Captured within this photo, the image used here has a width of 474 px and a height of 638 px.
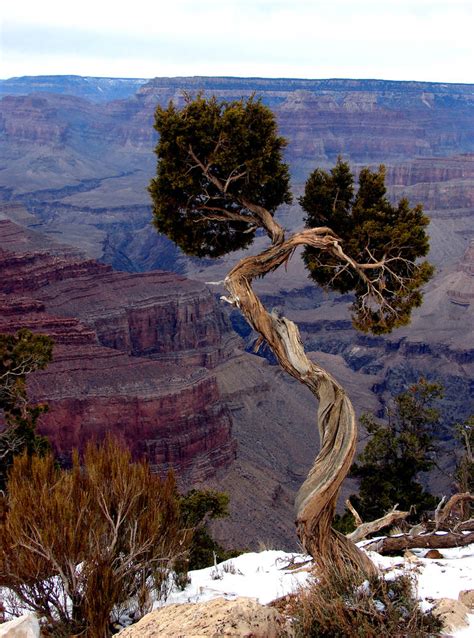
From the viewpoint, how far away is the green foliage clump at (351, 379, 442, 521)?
2867 centimetres

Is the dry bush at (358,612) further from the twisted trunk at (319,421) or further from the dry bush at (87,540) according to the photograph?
the dry bush at (87,540)

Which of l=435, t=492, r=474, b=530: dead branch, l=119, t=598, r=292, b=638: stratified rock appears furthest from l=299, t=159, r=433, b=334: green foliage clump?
l=119, t=598, r=292, b=638: stratified rock

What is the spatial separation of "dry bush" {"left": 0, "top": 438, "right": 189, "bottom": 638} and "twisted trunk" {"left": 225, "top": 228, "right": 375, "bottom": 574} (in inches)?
90.5

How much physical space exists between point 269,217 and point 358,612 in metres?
8.21

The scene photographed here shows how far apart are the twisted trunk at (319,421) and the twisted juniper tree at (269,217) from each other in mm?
36

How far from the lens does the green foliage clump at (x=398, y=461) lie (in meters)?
28.7

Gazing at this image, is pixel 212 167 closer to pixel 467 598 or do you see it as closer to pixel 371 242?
pixel 371 242

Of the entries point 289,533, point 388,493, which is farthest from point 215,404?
point 388,493

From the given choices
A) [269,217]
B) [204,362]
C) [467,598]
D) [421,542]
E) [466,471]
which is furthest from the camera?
[204,362]

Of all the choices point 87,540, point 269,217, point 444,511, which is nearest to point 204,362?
point 444,511

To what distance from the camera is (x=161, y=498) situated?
1289cm

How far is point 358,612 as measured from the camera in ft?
30.8

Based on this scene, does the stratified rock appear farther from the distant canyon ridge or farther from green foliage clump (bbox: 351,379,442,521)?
green foliage clump (bbox: 351,379,442,521)

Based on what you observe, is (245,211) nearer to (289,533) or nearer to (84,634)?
(84,634)
